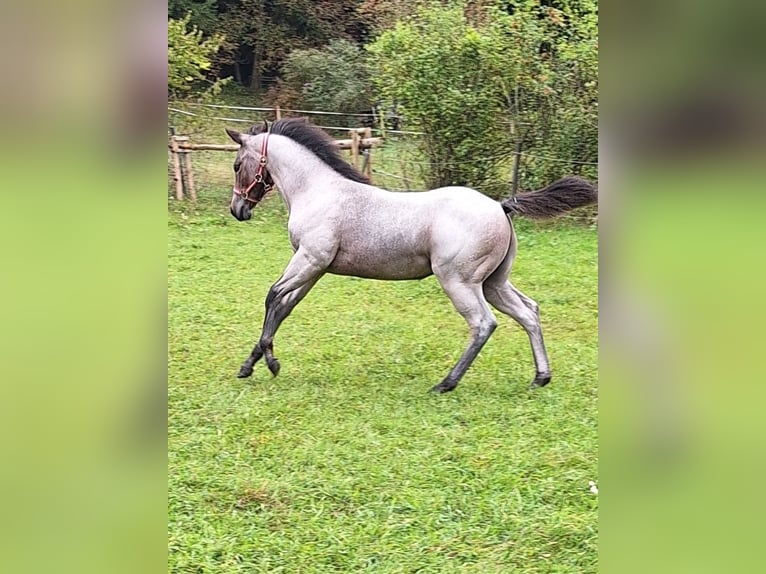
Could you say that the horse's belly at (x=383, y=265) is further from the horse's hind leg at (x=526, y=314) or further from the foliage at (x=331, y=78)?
the foliage at (x=331, y=78)

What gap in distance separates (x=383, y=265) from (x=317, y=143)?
34.0 inches

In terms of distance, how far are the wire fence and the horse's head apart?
14.7ft

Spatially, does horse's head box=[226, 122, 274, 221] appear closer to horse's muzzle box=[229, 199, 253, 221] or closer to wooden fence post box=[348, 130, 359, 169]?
horse's muzzle box=[229, 199, 253, 221]

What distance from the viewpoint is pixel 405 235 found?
12.7 ft

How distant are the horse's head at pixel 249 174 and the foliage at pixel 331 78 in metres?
7.92

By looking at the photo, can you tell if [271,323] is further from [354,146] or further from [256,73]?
[256,73]

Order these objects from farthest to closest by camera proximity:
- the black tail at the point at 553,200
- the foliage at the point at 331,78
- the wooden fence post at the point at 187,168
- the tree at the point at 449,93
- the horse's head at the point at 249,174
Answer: the foliage at the point at 331,78 < the wooden fence post at the point at 187,168 < the tree at the point at 449,93 < the horse's head at the point at 249,174 < the black tail at the point at 553,200

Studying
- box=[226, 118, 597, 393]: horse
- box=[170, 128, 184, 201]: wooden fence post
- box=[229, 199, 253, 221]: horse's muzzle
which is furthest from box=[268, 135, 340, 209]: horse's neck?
box=[170, 128, 184, 201]: wooden fence post

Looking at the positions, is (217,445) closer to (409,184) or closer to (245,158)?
(245,158)

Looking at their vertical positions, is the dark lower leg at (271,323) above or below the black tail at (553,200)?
below

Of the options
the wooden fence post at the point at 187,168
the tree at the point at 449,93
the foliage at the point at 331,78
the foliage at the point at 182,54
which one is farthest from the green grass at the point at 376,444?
the foliage at the point at 331,78

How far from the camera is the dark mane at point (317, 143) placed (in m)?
4.12
